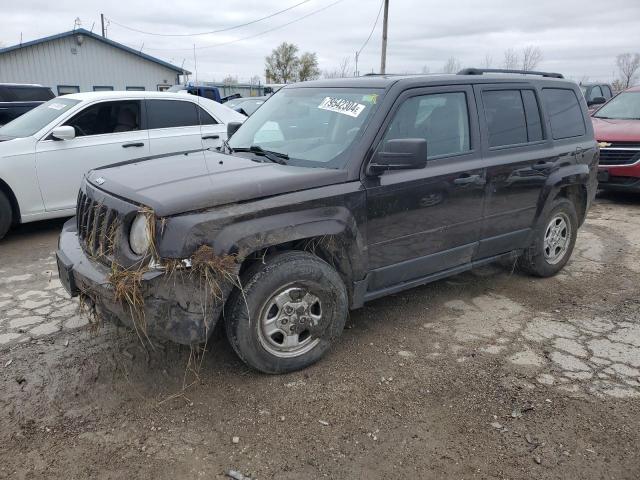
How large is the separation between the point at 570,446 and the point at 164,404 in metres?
2.24

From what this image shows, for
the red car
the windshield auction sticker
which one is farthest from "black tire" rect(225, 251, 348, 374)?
the red car

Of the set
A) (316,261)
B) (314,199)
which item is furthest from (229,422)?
(314,199)

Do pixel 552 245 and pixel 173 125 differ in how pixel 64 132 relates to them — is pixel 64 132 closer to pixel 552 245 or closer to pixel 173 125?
pixel 173 125

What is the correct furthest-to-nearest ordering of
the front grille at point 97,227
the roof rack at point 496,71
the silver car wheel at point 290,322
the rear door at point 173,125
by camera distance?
the rear door at point 173,125
the roof rack at point 496,71
the silver car wheel at point 290,322
the front grille at point 97,227

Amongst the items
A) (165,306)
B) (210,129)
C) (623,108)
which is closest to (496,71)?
(165,306)

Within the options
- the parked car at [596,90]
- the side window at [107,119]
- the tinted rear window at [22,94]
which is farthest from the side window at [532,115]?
the parked car at [596,90]

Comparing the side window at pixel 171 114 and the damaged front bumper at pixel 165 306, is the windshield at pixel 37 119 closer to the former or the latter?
the side window at pixel 171 114

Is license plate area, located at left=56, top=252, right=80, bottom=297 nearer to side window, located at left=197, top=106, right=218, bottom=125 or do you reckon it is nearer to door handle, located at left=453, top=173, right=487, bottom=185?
door handle, located at left=453, top=173, right=487, bottom=185

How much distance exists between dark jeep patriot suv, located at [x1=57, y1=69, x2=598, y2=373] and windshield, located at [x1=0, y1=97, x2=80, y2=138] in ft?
9.63

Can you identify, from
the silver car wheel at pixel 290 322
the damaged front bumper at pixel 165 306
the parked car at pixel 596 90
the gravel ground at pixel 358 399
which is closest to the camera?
the gravel ground at pixel 358 399

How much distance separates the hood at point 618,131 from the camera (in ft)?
26.8

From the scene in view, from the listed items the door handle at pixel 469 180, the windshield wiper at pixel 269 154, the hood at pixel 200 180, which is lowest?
Answer: the door handle at pixel 469 180

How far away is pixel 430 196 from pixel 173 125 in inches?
179

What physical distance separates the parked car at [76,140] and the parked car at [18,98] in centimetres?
271
